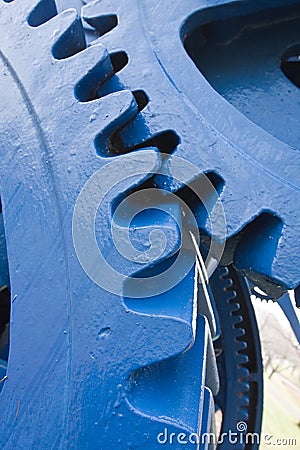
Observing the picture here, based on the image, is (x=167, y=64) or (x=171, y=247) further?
(x=167, y=64)

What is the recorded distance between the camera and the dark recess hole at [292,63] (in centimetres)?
73

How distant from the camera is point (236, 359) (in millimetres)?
1317

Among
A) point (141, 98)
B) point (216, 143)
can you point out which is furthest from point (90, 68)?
point (216, 143)

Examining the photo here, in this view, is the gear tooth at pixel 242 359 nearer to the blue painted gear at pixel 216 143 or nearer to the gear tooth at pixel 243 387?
the gear tooth at pixel 243 387

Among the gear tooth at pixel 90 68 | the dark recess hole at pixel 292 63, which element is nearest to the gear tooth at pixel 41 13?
the gear tooth at pixel 90 68

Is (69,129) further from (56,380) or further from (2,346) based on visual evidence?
(2,346)

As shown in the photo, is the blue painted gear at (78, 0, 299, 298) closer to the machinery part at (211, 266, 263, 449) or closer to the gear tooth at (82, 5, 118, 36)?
the gear tooth at (82, 5, 118, 36)

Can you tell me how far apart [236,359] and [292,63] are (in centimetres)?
80

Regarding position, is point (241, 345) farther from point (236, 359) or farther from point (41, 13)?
point (41, 13)

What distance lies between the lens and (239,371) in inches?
51.4

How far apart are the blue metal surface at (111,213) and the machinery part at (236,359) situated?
716 mm

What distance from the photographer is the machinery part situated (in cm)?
129

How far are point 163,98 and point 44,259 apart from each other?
224 millimetres

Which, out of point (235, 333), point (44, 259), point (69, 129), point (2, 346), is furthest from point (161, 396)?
point (235, 333)
